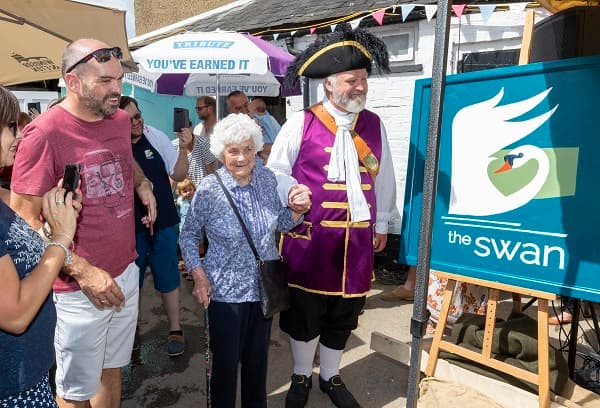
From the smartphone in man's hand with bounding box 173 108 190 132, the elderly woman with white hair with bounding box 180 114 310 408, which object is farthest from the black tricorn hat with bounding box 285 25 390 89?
the smartphone in man's hand with bounding box 173 108 190 132

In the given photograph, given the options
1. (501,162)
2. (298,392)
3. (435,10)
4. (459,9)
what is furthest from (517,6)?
(298,392)

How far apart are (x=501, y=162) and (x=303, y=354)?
5.79 feet

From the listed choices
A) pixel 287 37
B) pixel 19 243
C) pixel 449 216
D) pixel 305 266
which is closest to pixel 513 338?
pixel 449 216

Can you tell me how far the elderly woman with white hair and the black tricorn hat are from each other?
0.68m

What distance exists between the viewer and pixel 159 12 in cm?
2089

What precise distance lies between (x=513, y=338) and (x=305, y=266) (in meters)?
1.27

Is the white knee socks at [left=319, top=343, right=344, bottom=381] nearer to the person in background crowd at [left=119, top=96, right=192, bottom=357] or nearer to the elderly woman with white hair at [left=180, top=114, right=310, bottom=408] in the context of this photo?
→ the elderly woman with white hair at [left=180, top=114, right=310, bottom=408]

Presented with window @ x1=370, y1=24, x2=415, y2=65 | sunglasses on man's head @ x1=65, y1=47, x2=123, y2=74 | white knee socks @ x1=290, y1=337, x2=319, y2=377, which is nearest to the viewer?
sunglasses on man's head @ x1=65, y1=47, x2=123, y2=74

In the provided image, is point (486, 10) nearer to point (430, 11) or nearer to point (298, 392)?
point (430, 11)

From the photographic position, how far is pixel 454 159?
8.59 feet

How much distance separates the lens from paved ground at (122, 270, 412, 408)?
3.37 m

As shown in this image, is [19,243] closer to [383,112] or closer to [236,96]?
[236,96]

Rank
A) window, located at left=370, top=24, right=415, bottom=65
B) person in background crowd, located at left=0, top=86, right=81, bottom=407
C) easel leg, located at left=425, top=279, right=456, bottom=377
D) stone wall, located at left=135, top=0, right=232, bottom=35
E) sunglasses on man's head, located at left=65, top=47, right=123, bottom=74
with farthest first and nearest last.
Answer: stone wall, located at left=135, top=0, right=232, bottom=35 → window, located at left=370, top=24, right=415, bottom=65 → easel leg, located at left=425, top=279, right=456, bottom=377 → sunglasses on man's head, located at left=65, top=47, right=123, bottom=74 → person in background crowd, located at left=0, top=86, right=81, bottom=407

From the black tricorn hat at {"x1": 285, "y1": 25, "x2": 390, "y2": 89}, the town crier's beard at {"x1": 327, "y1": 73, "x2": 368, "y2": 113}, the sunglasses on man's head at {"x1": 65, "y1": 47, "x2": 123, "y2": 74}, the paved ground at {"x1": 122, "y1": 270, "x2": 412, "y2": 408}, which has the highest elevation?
the black tricorn hat at {"x1": 285, "y1": 25, "x2": 390, "y2": 89}
